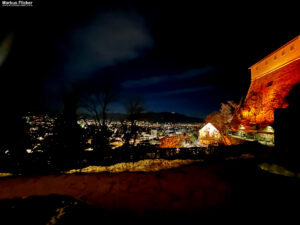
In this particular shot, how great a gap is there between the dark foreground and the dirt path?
1.4 inches

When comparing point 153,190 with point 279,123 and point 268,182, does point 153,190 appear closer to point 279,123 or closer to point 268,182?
point 268,182

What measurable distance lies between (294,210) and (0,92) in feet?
60.4

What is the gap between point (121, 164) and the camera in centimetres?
880

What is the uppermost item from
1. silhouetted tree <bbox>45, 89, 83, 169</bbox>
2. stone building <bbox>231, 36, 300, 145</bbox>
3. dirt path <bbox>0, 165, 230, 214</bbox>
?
stone building <bbox>231, 36, 300, 145</bbox>

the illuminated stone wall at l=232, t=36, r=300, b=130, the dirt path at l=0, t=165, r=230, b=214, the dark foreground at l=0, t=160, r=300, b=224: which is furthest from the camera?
the illuminated stone wall at l=232, t=36, r=300, b=130

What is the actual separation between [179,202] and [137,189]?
2025 mm

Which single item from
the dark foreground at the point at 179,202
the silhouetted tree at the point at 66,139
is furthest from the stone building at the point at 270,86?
the silhouetted tree at the point at 66,139

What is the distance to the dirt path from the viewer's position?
4.86 metres

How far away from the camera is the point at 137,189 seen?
5926 millimetres

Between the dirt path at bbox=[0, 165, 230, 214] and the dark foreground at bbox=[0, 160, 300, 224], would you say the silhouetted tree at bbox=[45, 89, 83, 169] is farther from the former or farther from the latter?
the dark foreground at bbox=[0, 160, 300, 224]

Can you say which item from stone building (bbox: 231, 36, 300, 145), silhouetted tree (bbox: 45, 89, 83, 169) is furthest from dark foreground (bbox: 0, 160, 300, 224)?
stone building (bbox: 231, 36, 300, 145)

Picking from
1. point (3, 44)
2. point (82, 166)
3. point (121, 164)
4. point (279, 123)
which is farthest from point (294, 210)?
point (3, 44)

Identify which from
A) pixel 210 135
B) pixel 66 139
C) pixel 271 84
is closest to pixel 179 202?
pixel 66 139

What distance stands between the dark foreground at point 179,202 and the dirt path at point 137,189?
36mm
